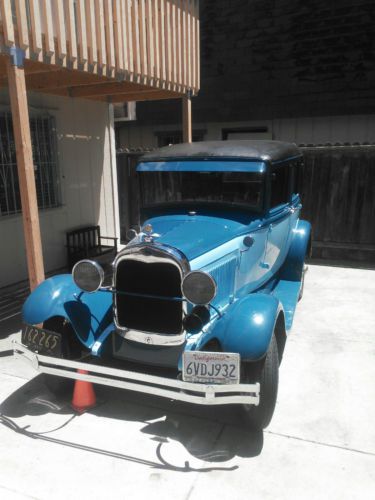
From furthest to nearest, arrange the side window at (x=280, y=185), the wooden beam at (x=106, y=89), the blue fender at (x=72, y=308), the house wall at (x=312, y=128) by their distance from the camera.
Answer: the house wall at (x=312, y=128), the wooden beam at (x=106, y=89), the side window at (x=280, y=185), the blue fender at (x=72, y=308)

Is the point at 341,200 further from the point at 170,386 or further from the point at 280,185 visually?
the point at 170,386

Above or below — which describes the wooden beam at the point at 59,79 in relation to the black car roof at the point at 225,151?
above

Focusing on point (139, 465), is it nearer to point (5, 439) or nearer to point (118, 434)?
point (118, 434)

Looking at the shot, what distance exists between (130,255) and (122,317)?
520 millimetres

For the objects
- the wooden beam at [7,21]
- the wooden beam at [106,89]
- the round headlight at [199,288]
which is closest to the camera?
the round headlight at [199,288]

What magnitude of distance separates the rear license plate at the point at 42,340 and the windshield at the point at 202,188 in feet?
5.53

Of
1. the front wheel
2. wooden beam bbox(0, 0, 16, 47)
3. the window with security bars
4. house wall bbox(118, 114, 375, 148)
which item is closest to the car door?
the front wheel

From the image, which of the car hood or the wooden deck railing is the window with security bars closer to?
the wooden deck railing

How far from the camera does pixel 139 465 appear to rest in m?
2.77

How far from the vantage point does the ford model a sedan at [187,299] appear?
279 cm

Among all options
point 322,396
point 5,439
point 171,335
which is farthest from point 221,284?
point 5,439

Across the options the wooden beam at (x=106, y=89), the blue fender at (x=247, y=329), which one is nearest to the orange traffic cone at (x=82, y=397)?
the blue fender at (x=247, y=329)

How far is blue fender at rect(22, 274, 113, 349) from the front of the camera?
3301 millimetres

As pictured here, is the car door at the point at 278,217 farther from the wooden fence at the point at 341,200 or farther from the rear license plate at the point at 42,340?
the wooden fence at the point at 341,200
